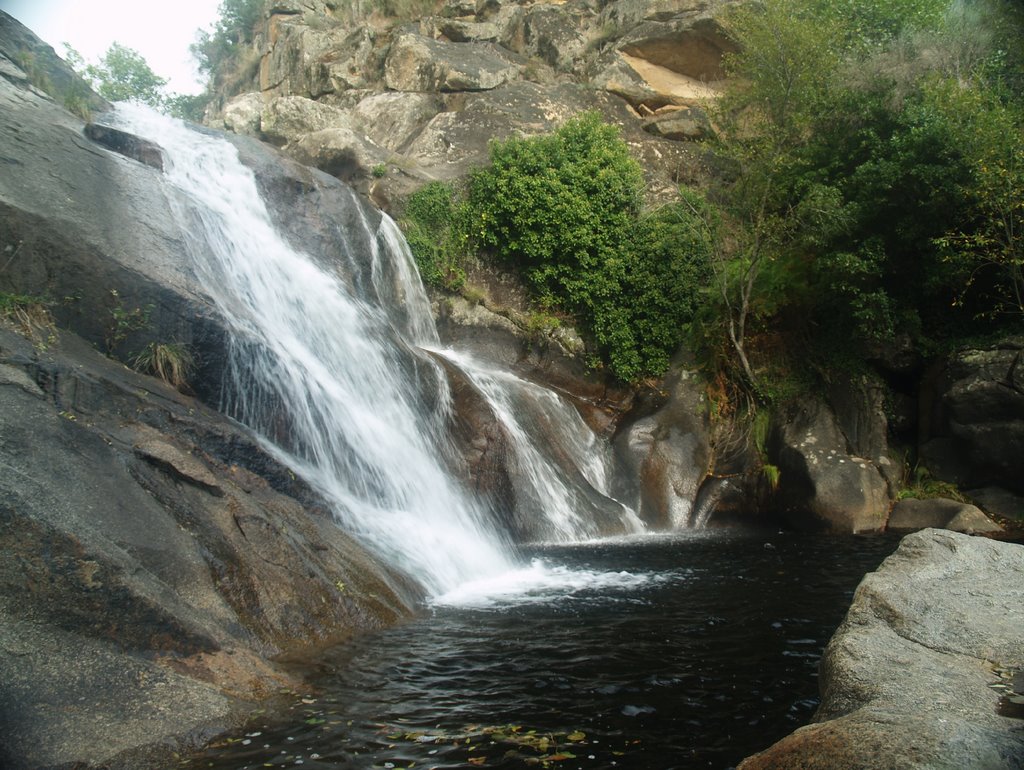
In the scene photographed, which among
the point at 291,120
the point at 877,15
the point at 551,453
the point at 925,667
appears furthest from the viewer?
A: the point at 877,15

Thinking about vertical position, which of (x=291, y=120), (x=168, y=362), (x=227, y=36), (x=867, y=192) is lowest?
(x=168, y=362)

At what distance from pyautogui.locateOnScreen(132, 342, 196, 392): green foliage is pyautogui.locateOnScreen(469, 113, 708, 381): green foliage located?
36.5 ft

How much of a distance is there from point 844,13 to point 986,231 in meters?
12.4

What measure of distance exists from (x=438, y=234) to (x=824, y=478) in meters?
10.9

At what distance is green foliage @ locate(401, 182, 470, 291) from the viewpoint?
19.4 meters

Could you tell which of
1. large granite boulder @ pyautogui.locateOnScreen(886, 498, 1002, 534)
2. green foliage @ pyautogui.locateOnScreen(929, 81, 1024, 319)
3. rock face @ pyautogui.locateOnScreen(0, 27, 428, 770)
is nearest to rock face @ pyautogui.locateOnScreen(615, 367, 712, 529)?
large granite boulder @ pyautogui.locateOnScreen(886, 498, 1002, 534)

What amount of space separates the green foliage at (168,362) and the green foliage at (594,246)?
36.5 feet

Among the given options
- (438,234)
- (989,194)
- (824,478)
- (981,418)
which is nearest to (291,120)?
(438,234)

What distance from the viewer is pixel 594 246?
20203 mm

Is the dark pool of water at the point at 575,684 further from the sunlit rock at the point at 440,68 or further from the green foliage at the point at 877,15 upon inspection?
the sunlit rock at the point at 440,68

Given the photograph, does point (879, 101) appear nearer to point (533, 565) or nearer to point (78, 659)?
point (533, 565)

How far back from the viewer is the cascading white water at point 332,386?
10508 millimetres

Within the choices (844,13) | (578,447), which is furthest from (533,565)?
(844,13)

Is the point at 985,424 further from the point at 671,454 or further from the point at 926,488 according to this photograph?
the point at 671,454
